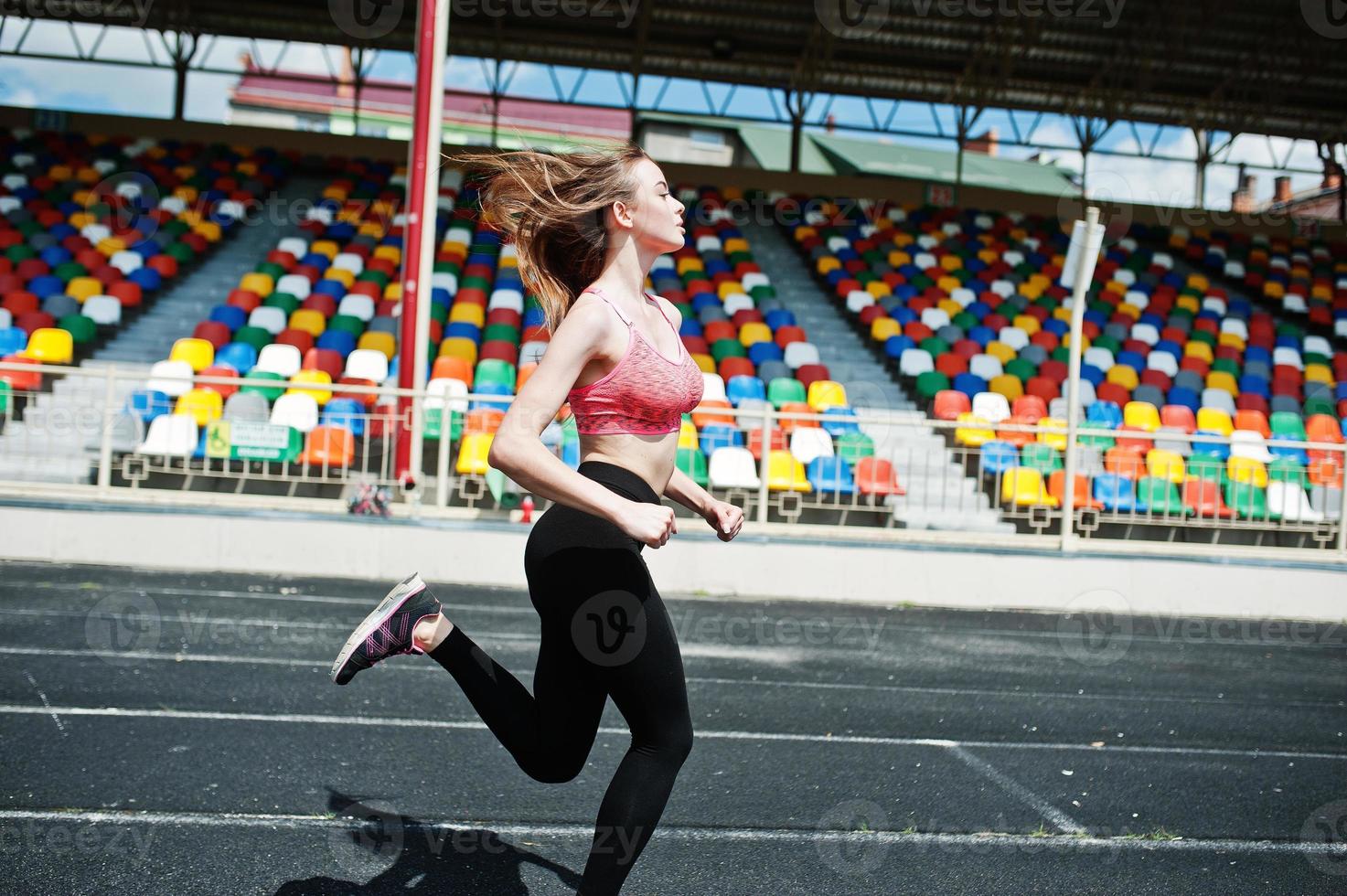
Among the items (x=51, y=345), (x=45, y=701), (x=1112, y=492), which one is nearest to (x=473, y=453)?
(x=45, y=701)

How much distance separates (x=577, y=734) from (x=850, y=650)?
514 cm

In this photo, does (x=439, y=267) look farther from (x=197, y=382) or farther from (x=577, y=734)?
(x=577, y=734)

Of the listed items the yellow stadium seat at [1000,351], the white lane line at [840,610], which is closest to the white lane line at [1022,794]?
the white lane line at [840,610]

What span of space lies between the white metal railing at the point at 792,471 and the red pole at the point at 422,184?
2.54ft

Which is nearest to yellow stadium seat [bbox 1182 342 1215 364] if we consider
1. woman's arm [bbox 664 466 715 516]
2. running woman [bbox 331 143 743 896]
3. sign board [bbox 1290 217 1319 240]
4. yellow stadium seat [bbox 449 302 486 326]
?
sign board [bbox 1290 217 1319 240]

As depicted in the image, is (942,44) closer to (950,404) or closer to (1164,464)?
(950,404)

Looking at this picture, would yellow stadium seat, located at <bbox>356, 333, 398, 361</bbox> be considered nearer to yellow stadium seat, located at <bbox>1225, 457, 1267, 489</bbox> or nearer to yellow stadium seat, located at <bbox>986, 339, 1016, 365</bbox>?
yellow stadium seat, located at <bbox>986, 339, 1016, 365</bbox>

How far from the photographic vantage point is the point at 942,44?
22.6 metres

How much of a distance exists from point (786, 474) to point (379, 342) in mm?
5780

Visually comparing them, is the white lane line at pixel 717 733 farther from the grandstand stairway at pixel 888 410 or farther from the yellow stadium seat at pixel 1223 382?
the yellow stadium seat at pixel 1223 382

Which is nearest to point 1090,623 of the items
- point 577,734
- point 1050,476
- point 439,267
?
point 1050,476

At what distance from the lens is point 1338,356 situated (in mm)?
17516

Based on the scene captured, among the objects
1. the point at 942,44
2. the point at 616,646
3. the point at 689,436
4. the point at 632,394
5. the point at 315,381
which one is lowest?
the point at 616,646

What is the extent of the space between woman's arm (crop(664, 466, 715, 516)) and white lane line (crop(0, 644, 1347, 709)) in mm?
3358
